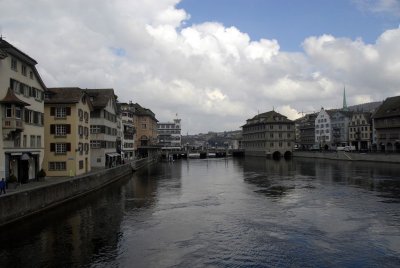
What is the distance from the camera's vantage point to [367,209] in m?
41.3

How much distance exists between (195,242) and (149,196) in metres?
26.0

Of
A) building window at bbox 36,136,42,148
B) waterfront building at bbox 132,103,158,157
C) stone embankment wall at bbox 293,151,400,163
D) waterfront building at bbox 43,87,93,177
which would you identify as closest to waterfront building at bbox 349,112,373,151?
stone embankment wall at bbox 293,151,400,163

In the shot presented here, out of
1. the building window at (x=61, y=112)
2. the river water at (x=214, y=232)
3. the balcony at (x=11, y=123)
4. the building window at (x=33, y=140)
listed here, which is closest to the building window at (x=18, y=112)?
the balcony at (x=11, y=123)

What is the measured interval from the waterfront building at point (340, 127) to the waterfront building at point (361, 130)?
925cm

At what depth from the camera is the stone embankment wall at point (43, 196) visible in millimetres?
33603

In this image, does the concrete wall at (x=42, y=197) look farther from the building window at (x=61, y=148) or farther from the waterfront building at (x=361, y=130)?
the waterfront building at (x=361, y=130)

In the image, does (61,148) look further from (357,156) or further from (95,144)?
(357,156)

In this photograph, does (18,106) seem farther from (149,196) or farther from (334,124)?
(334,124)

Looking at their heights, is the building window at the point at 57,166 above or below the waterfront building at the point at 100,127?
below

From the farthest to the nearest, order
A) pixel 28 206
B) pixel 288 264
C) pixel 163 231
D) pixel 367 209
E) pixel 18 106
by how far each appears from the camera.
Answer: pixel 18 106
pixel 367 209
pixel 28 206
pixel 163 231
pixel 288 264

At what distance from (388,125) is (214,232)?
113 meters

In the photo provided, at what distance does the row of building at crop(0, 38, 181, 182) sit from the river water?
361 inches

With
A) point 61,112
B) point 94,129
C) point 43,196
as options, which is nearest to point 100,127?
point 94,129

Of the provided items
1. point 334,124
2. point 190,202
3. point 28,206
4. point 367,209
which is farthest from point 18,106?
point 334,124
